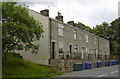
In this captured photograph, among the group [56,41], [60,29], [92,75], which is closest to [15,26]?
[92,75]

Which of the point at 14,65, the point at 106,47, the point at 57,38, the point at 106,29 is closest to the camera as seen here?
the point at 14,65

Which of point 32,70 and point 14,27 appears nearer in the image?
point 14,27

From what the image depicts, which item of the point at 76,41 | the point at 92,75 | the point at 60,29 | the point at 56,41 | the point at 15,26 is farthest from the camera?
the point at 76,41

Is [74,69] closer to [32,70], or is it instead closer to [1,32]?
[32,70]

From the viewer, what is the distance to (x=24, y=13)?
17219 mm

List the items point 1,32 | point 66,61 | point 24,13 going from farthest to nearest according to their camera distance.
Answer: point 66,61 < point 24,13 < point 1,32

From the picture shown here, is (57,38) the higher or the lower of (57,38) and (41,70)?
the higher

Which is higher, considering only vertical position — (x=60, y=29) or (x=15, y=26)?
(x=60, y=29)

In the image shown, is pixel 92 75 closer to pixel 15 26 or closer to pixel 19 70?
pixel 19 70

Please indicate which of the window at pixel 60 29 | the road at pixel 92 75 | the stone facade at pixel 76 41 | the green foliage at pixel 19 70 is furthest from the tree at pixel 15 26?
the window at pixel 60 29

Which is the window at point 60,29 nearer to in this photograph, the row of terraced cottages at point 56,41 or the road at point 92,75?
the row of terraced cottages at point 56,41

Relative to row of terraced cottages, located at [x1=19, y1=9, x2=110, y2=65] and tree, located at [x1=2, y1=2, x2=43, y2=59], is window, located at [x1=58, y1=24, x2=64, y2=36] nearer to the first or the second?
row of terraced cottages, located at [x1=19, y1=9, x2=110, y2=65]

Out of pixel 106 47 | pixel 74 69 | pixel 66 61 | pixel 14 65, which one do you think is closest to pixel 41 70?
pixel 14 65

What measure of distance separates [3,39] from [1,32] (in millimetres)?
575
